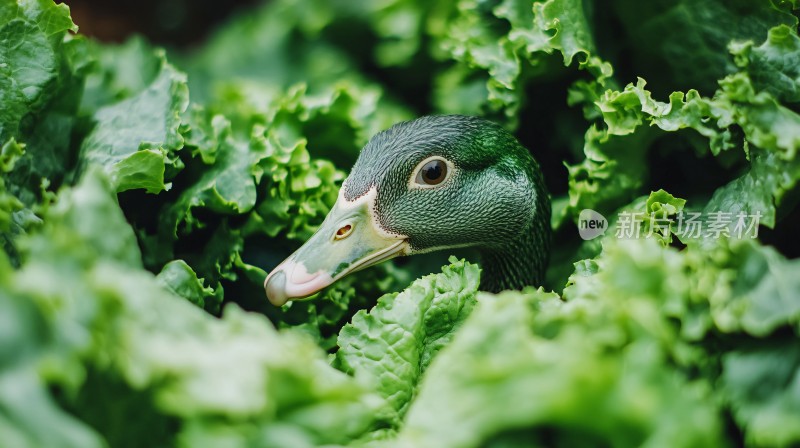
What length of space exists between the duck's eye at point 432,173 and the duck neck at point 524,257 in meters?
0.25

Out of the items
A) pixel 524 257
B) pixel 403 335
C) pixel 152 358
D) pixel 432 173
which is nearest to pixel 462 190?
pixel 432 173

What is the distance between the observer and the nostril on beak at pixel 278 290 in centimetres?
153

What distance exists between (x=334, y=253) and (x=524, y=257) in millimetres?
480

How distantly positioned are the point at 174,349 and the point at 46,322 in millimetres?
182

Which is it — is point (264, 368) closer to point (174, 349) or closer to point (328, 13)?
point (174, 349)

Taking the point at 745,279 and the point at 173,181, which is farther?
the point at 173,181

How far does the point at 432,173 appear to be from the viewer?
1.67 meters

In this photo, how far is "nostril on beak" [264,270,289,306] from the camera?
1526mm

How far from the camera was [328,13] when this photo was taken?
2811mm

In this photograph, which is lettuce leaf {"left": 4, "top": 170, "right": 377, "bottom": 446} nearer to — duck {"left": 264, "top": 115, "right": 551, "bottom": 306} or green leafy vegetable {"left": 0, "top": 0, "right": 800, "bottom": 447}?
green leafy vegetable {"left": 0, "top": 0, "right": 800, "bottom": 447}

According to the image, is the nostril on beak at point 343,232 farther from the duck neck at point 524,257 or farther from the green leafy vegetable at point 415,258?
the duck neck at point 524,257

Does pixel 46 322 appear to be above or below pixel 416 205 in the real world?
above

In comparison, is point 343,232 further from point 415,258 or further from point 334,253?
point 415,258

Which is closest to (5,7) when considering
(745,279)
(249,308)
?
(249,308)
